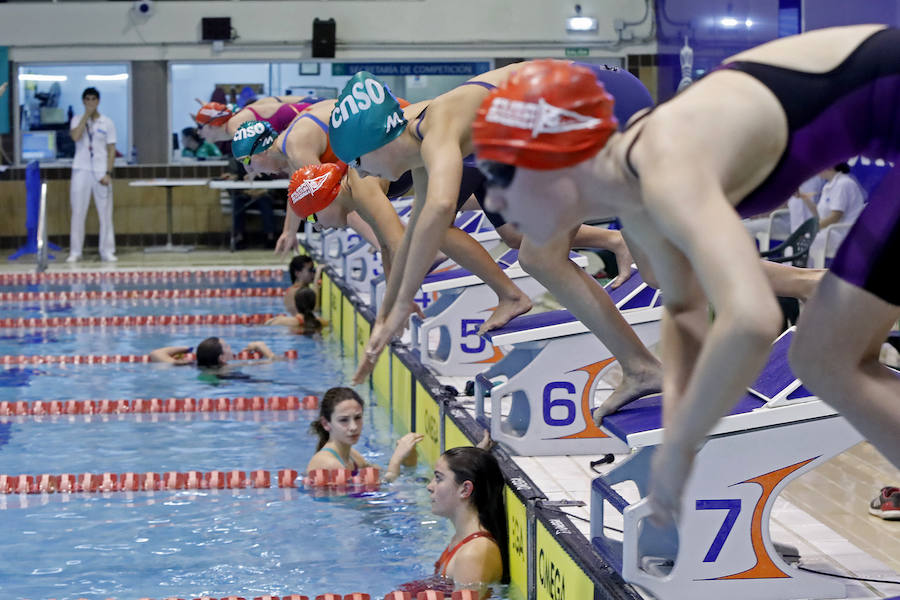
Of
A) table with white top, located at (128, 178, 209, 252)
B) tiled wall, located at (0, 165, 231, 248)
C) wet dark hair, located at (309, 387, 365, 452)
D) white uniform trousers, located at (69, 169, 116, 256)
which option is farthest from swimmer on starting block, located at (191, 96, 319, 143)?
tiled wall, located at (0, 165, 231, 248)

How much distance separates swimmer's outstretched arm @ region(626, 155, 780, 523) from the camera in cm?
160

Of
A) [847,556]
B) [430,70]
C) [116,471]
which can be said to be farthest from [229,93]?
[847,556]

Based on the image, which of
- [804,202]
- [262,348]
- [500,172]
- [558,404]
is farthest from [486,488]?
[804,202]

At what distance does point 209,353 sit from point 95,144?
7183 millimetres

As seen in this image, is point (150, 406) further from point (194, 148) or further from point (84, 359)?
point (194, 148)

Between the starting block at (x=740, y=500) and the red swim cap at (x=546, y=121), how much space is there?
1.29 metres

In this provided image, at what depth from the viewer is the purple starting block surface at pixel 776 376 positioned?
9.87 feet

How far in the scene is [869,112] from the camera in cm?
194

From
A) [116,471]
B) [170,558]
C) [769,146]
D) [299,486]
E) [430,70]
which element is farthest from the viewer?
[430,70]

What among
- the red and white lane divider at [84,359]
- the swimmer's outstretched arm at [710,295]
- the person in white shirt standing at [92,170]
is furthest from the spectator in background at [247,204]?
the swimmer's outstretched arm at [710,295]

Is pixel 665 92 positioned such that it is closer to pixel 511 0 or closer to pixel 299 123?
pixel 511 0

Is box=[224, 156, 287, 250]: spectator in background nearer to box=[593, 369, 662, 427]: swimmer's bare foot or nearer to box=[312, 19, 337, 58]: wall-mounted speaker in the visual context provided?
box=[312, 19, 337, 58]: wall-mounted speaker

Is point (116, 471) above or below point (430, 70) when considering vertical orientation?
below

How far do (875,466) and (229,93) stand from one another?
13231 millimetres
